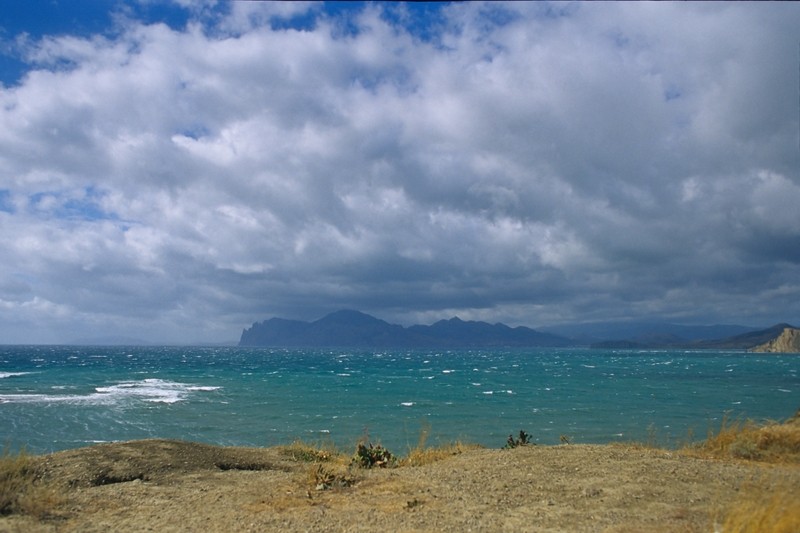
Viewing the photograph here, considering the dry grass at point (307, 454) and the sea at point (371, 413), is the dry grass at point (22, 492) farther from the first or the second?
the sea at point (371, 413)

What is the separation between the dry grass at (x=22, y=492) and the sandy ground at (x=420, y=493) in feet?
0.62

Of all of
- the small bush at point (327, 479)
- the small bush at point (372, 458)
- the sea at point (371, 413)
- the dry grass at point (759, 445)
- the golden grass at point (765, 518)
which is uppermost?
the golden grass at point (765, 518)

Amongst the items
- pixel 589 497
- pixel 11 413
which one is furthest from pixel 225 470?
pixel 11 413

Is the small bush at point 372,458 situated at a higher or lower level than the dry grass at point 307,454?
higher

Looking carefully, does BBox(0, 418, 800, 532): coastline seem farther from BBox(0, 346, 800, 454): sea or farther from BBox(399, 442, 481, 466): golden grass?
BBox(0, 346, 800, 454): sea

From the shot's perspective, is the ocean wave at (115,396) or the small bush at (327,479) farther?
the ocean wave at (115,396)

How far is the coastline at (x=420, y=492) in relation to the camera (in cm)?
758

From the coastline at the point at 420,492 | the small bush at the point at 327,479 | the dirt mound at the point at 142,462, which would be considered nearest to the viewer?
the coastline at the point at 420,492

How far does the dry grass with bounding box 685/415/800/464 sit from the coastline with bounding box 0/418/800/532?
317 mm

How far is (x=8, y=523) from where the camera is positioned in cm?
766

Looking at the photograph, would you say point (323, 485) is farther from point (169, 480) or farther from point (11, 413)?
point (11, 413)

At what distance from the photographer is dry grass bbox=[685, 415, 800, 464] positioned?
→ 10766mm

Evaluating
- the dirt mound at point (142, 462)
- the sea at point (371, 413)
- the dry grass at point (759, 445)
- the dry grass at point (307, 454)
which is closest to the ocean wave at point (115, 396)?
the sea at point (371, 413)

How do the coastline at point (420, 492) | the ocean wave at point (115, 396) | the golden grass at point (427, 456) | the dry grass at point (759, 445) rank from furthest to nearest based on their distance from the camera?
1. the ocean wave at point (115, 396)
2. the golden grass at point (427, 456)
3. the dry grass at point (759, 445)
4. the coastline at point (420, 492)
